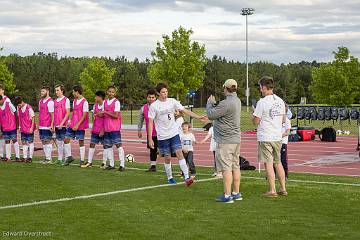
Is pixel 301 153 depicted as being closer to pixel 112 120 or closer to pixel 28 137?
pixel 28 137

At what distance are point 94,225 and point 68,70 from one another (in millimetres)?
102863

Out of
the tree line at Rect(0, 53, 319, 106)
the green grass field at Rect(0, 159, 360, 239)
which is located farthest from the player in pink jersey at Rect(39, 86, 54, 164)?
the tree line at Rect(0, 53, 319, 106)

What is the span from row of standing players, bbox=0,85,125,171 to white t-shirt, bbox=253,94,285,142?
18.1ft

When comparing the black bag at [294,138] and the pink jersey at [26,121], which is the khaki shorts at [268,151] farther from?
the black bag at [294,138]

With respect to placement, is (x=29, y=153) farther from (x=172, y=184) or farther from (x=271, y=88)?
(x=271, y=88)

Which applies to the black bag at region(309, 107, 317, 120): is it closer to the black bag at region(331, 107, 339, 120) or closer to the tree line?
the black bag at region(331, 107, 339, 120)

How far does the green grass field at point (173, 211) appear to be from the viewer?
25.0 ft

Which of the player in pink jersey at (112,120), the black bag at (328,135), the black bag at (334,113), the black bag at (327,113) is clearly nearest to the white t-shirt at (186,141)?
the player in pink jersey at (112,120)

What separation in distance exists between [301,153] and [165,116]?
15558 mm

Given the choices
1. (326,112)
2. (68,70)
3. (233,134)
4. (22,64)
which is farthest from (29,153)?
(68,70)

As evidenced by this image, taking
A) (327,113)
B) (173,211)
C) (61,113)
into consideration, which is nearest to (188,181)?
(173,211)

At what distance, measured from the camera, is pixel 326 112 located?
146ft

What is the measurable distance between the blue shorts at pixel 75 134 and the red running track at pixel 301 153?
647cm

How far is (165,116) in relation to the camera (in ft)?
39.2
